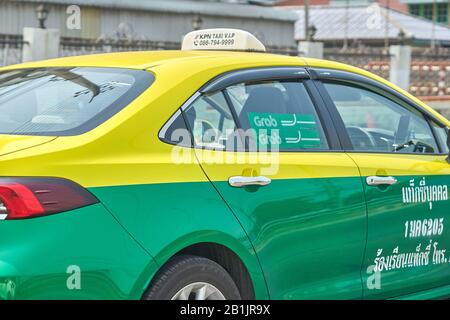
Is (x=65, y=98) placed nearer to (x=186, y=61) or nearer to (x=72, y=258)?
(x=186, y=61)

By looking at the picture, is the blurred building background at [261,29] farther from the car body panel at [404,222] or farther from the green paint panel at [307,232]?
the green paint panel at [307,232]

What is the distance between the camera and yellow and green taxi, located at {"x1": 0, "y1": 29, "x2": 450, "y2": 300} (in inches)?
126

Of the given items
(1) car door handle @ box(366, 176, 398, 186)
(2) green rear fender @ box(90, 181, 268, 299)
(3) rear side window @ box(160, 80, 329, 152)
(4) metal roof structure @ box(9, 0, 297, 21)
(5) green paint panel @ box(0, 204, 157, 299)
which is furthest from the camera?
(4) metal roof structure @ box(9, 0, 297, 21)

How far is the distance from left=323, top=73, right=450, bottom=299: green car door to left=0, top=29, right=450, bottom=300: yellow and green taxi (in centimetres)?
1

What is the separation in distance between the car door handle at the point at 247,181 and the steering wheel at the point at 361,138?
0.83 meters

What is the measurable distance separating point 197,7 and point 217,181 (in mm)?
31608

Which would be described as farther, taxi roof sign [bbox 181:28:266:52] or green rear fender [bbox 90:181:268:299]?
taxi roof sign [bbox 181:28:266:52]

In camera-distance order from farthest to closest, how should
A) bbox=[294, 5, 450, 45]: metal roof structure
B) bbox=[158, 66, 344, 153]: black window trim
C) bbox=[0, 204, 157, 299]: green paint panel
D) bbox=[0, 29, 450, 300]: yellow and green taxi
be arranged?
bbox=[294, 5, 450, 45]: metal roof structure → bbox=[158, 66, 344, 153]: black window trim → bbox=[0, 29, 450, 300]: yellow and green taxi → bbox=[0, 204, 157, 299]: green paint panel

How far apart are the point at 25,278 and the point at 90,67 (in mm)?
1385

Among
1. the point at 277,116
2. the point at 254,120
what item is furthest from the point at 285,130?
the point at 254,120

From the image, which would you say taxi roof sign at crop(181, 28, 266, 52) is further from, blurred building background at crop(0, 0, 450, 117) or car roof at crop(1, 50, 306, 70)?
blurred building background at crop(0, 0, 450, 117)

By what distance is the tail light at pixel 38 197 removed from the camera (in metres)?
3.12

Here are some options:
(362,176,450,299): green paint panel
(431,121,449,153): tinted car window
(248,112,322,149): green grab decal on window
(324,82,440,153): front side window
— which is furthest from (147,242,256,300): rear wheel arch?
(431,121,449,153): tinted car window

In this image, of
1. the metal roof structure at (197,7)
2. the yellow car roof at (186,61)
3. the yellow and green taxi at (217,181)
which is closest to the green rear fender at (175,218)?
the yellow and green taxi at (217,181)
